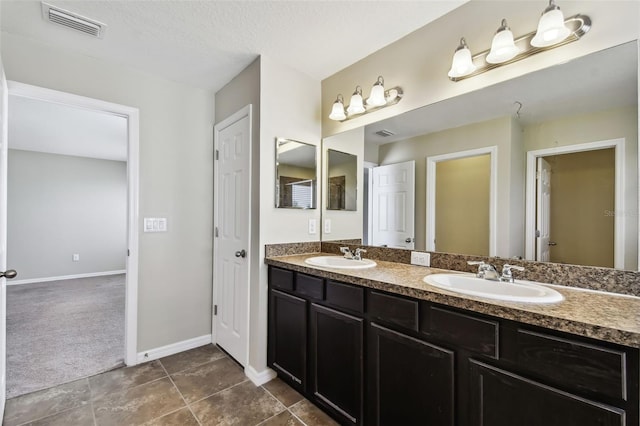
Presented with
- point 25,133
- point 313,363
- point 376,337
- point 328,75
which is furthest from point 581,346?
point 25,133

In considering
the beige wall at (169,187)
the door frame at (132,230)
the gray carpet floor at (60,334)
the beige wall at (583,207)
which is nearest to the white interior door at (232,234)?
the beige wall at (169,187)

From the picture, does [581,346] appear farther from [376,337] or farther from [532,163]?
[532,163]

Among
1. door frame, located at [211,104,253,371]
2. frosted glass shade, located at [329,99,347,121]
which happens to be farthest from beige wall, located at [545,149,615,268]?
door frame, located at [211,104,253,371]

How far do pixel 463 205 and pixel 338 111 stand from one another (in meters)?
1.12

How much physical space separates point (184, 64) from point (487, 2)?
2034 mm

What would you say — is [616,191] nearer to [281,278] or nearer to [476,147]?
[476,147]

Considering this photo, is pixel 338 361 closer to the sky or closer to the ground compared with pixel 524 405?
closer to the ground

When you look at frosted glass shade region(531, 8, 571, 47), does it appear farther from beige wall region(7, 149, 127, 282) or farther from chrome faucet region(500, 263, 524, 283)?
beige wall region(7, 149, 127, 282)

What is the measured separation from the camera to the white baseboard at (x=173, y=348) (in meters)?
2.31

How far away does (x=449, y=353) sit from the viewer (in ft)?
3.68

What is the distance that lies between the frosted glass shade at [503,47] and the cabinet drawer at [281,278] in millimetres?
1624

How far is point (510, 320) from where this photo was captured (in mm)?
970

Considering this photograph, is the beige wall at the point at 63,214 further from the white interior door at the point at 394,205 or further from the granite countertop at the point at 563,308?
the granite countertop at the point at 563,308

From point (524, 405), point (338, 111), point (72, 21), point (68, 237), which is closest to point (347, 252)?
point (338, 111)
